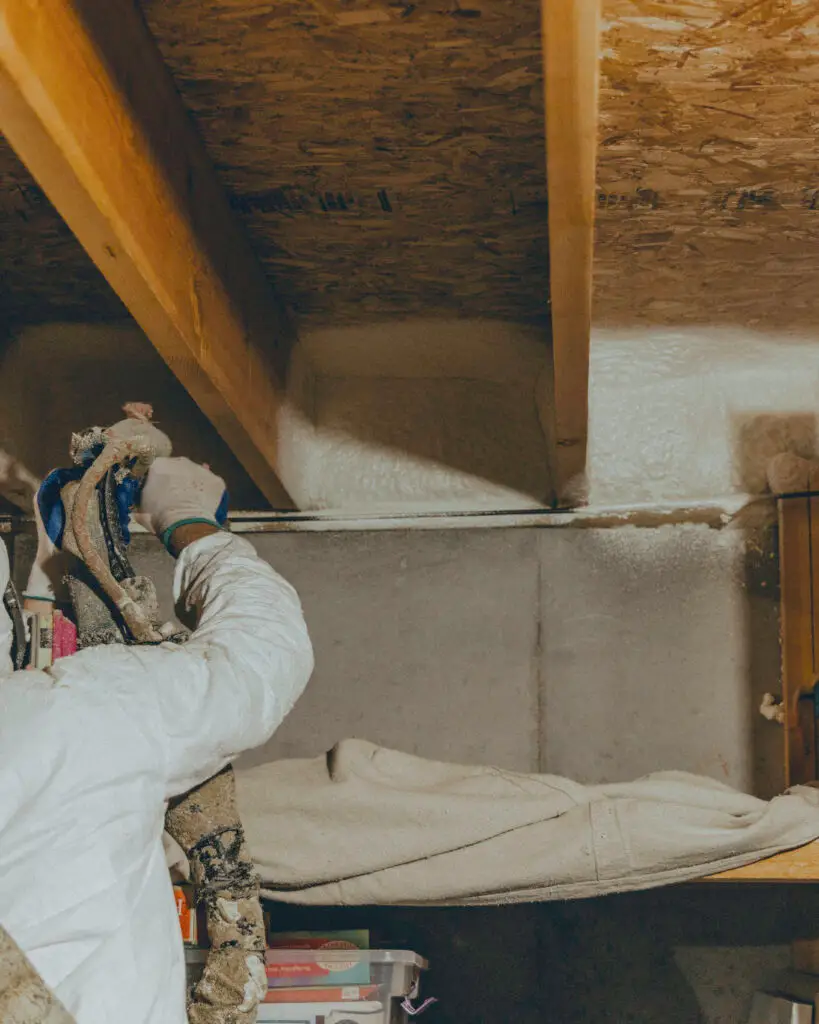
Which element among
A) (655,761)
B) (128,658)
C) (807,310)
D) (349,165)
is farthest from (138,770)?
(807,310)

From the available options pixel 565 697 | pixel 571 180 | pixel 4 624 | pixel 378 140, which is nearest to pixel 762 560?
pixel 565 697

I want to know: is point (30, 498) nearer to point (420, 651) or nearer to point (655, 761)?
point (420, 651)

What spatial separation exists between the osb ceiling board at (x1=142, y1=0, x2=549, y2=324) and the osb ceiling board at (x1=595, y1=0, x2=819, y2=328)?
0.11 meters

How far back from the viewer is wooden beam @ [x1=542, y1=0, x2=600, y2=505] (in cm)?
96

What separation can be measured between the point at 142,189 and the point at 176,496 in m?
0.37

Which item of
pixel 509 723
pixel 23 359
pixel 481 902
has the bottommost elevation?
pixel 481 902

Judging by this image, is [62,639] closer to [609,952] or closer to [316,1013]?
[316,1013]

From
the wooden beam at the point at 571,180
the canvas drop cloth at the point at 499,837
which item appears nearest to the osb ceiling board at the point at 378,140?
the wooden beam at the point at 571,180

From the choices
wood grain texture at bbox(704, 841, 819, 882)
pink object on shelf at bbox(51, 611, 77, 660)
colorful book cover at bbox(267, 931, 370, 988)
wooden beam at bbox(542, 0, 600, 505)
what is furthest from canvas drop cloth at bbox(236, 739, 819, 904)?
wooden beam at bbox(542, 0, 600, 505)

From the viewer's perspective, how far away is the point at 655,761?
209cm

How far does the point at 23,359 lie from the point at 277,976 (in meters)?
1.23

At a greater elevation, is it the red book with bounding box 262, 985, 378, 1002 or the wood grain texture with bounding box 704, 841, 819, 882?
the wood grain texture with bounding box 704, 841, 819, 882

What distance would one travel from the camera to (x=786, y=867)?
1486 millimetres

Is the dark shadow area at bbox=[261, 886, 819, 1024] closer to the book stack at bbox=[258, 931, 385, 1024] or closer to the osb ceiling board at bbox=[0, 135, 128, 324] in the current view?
the book stack at bbox=[258, 931, 385, 1024]
